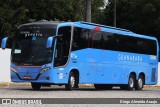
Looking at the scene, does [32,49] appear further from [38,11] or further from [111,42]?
[38,11]

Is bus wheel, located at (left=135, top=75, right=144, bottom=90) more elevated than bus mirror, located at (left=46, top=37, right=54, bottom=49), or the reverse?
bus mirror, located at (left=46, top=37, right=54, bottom=49)

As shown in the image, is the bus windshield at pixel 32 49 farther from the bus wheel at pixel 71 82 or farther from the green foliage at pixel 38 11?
the green foliage at pixel 38 11

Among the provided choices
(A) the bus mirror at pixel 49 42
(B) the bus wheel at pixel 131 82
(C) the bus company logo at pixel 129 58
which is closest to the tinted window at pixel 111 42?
(C) the bus company logo at pixel 129 58

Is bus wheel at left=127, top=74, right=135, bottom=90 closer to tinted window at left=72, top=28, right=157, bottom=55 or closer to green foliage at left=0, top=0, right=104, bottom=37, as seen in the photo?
tinted window at left=72, top=28, right=157, bottom=55

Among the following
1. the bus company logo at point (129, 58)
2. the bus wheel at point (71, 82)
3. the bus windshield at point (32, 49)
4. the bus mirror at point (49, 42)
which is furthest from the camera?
the bus company logo at point (129, 58)

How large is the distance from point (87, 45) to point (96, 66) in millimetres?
1653

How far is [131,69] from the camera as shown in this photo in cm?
3144

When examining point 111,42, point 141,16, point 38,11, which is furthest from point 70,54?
point 141,16

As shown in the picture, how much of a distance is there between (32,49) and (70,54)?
184 centimetres

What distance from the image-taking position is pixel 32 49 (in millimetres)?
25078

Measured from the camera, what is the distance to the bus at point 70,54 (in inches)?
980

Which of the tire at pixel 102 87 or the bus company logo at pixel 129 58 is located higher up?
the bus company logo at pixel 129 58

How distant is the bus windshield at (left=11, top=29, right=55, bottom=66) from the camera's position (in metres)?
24.9

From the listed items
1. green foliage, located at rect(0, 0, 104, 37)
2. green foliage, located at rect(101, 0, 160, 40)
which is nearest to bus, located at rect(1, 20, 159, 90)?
green foliage, located at rect(0, 0, 104, 37)
